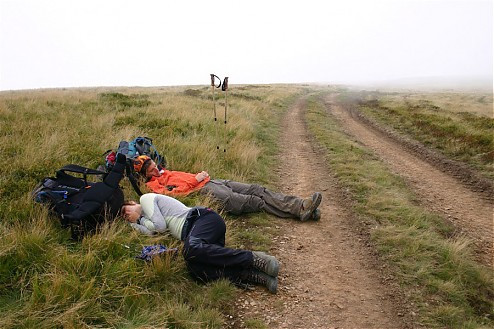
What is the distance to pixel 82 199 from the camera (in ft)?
12.6

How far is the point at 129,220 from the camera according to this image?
4219 mm

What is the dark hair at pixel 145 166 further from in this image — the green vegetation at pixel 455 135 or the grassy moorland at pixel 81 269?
the green vegetation at pixel 455 135

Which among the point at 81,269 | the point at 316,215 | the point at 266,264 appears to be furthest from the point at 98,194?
the point at 316,215

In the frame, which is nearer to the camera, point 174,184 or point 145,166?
point 174,184

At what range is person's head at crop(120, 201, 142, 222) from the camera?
420 centimetres

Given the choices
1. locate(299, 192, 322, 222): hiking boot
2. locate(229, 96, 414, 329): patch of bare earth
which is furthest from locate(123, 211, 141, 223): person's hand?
locate(299, 192, 322, 222): hiking boot

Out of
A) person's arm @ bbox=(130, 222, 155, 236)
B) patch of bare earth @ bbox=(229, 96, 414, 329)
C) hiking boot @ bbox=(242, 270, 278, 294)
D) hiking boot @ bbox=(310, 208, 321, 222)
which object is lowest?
patch of bare earth @ bbox=(229, 96, 414, 329)

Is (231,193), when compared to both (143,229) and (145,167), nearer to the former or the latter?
(145,167)

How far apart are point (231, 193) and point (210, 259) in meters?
2.05

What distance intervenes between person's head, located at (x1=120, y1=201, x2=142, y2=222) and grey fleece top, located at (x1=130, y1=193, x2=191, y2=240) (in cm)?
8

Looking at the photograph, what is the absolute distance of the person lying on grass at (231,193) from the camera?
5.43 metres

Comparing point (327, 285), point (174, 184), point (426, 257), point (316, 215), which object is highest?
point (174, 184)

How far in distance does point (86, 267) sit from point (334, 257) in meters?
3.09

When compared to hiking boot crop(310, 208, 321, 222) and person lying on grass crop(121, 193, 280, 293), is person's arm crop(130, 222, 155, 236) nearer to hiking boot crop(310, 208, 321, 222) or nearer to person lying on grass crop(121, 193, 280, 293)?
person lying on grass crop(121, 193, 280, 293)
